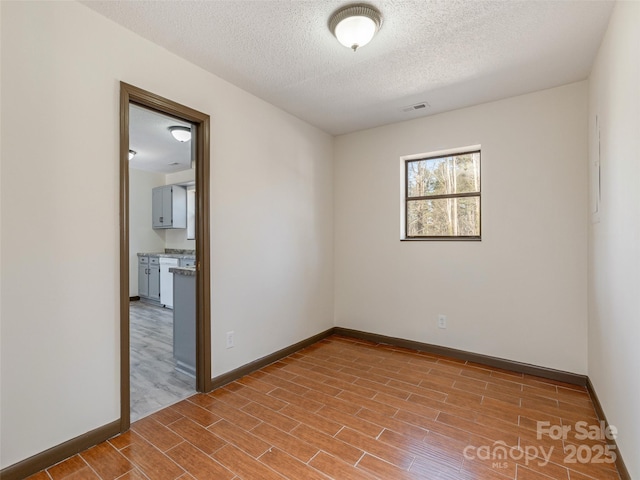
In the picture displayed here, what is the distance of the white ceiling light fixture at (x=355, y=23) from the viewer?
1.81 meters

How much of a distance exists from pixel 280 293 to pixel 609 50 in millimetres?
3103

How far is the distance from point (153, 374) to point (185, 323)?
53cm

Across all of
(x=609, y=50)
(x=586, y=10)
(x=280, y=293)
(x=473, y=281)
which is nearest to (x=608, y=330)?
(x=473, y=281)

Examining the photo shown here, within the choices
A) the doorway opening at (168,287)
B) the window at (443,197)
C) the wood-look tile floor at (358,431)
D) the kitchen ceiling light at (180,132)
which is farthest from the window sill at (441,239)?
the kitchen ceiling light at (180,132)

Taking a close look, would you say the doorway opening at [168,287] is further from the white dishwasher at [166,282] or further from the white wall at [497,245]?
the white wall at [497,245]

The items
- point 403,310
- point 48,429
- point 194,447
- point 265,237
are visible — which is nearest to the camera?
point 48,429

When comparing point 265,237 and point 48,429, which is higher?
point 265,237

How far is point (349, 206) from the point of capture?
158 inches

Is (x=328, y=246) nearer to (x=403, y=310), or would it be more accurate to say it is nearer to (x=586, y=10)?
(x=403, y=310)

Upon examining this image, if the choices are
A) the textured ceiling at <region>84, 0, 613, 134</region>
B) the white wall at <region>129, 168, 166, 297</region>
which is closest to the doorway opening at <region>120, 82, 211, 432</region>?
the textured ceiling at <region>84, 0, 613, 134</region>

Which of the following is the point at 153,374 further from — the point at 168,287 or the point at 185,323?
the point at 168,287

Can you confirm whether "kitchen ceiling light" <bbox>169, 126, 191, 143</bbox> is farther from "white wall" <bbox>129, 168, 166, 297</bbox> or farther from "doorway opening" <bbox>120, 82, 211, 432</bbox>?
"white wall" <bbox>129, 168, 166, 297</bbox>

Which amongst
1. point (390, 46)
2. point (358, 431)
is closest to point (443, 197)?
point (390, 46)

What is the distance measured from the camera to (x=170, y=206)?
6.18 m
